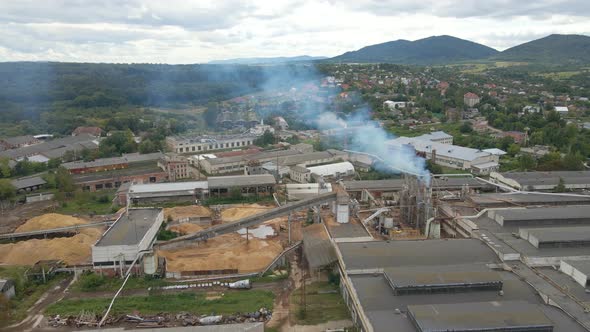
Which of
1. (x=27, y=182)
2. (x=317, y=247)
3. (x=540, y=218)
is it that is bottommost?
(x=27, y=182)

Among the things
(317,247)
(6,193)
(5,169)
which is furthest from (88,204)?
(317,247)

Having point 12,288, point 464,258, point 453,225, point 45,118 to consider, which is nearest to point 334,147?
point 453,225

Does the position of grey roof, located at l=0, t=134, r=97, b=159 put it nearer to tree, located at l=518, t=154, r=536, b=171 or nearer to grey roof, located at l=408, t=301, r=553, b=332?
tree, located at l=518, t=154, r=536, b=171

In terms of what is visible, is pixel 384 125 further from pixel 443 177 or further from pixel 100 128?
pixel 100 128

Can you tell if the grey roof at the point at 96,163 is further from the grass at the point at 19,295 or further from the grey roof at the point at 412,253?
the grey roof at the point at 412,253

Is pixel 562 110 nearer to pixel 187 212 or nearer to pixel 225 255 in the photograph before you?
pixel 187 212

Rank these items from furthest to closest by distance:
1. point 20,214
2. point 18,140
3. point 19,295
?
point 18,140
point 20,214
point 19,295
